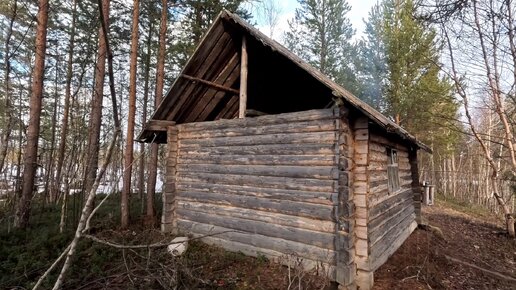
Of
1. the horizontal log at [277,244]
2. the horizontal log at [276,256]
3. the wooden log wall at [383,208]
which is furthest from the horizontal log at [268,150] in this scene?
the horizontal log at [276,256]

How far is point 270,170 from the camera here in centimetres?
683

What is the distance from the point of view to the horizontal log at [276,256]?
5.72m

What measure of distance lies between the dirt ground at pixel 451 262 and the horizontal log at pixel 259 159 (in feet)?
8.84

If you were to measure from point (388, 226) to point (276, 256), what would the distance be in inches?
122

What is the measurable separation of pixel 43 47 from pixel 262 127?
7.52 m

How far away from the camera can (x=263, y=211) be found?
6879mm

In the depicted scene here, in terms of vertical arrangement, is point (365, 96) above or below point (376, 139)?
above

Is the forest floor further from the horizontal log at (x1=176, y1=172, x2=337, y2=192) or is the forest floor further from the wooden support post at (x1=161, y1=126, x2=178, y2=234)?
the horizontal log at (x1=176, y1=172, x2=337, y2=192)

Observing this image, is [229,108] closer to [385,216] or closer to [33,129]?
[385,216]

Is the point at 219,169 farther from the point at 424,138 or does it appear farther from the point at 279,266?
the point at 424,138

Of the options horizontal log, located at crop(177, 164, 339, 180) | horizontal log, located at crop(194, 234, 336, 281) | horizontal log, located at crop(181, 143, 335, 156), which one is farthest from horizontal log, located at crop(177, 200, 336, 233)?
horizontal log, located at crop(181, 143, 335, 156)

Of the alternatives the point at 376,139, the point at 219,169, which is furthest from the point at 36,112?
the point at 376,139

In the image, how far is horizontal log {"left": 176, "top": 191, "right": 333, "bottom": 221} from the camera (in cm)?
599

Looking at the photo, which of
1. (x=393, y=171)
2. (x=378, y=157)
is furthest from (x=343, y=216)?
(x=393, y=171)
